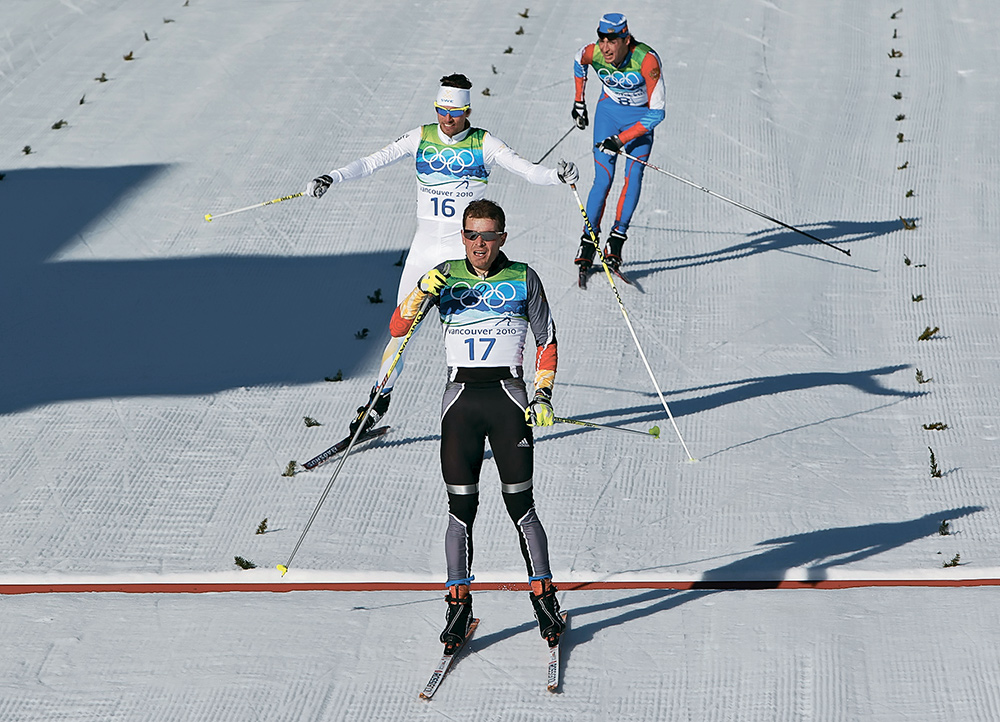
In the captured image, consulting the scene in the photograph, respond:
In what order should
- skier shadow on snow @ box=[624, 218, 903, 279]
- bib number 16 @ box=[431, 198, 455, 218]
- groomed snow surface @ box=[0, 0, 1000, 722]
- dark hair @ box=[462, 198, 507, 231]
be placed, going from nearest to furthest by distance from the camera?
dark hair @ box=[462, 198, 507, 231]
groomed snow surface @ box=[0, 0, 1000, 722]
bib number 16 @ box=[431, 198, 455, 218]
skier shadow on snow @ box=[624, 218, 903, 279]

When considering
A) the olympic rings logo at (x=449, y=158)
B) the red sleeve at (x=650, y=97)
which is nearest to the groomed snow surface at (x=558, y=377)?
the red sleeve at (x=650, y=97)

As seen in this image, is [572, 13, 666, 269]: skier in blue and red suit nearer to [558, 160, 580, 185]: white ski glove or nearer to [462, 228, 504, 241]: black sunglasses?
[558, 160, 580, 185]: white ski glove

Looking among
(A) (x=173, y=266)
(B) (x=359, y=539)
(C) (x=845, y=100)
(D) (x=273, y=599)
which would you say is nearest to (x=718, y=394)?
(B) (x=359, y=539)

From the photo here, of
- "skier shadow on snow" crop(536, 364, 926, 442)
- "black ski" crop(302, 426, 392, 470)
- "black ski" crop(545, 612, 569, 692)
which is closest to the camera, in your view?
"black ski" crop(545, 612, 569, 692)

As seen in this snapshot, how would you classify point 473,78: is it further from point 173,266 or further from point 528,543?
point 528,543

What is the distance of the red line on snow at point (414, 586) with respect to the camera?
5.44 meters

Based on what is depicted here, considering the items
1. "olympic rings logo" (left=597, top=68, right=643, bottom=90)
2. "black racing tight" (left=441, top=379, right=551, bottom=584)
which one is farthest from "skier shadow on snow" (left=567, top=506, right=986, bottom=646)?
A: "olympic rings logo" (left=597, top=68, right=643, bottom=90)

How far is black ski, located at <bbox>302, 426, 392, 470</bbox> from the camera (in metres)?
6.73

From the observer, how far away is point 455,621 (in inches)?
190

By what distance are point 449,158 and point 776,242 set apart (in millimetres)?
4087

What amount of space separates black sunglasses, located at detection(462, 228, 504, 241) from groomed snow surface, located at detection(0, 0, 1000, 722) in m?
1.86

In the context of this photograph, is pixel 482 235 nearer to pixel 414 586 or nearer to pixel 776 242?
pixel 414 586

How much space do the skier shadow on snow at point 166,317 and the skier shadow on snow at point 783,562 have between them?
333 centimetres

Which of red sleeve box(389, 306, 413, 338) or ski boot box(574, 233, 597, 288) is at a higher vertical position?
red sleeve box(389, 306, 413, 338)
